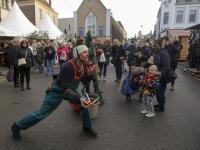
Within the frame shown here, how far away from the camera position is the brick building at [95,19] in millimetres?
36281

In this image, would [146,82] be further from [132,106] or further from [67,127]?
[67,127]

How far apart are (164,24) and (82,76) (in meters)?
32.9

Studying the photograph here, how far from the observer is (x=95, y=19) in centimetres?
3678

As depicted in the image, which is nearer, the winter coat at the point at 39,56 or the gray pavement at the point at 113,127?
the gray pavement at the point at 113,127

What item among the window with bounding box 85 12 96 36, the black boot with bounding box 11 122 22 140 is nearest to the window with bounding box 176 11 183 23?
the window with bounding box 85 12 96 36

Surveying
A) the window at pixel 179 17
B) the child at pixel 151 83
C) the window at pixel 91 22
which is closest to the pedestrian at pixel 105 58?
the child at pixel 151 83

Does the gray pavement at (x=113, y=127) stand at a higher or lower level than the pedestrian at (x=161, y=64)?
lower

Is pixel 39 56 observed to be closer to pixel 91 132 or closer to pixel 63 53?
pixel 63 53

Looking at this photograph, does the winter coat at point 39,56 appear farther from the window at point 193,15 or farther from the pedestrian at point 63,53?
the window at point 193,15

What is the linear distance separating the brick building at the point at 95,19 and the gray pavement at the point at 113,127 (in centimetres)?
3278

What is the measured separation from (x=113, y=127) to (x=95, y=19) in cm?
3600

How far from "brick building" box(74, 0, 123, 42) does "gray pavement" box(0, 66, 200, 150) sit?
32.8 metres

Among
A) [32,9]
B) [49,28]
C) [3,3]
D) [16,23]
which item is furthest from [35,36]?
[32,9]

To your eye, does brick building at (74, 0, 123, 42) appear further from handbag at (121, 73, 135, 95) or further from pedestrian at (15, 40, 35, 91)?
handbag at (121, 73, 135, 95)
